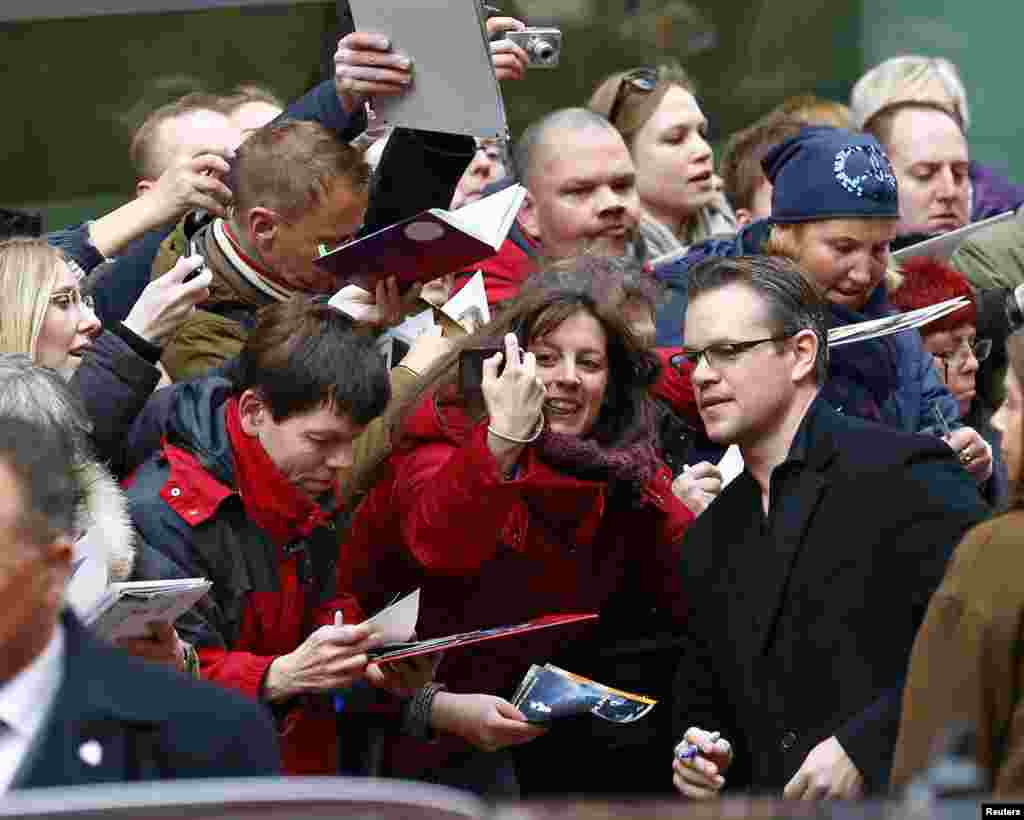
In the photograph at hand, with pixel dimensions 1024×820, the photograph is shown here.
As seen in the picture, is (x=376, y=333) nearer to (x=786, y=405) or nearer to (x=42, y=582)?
(x=786, y=405)

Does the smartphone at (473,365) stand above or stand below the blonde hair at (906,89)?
below

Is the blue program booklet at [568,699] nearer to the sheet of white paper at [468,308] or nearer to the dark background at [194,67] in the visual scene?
the sheet of white paper at [468,308]

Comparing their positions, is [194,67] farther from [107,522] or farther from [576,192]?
[107,522]

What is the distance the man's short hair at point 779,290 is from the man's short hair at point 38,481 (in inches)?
84.4

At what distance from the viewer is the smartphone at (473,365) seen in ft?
16.4

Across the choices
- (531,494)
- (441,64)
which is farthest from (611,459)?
(441,64)

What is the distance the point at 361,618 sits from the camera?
5043mm

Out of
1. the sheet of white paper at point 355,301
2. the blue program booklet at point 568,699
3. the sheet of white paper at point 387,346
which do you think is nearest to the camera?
the blue program booklet at point 568,699

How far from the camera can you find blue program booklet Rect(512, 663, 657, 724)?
4777mm

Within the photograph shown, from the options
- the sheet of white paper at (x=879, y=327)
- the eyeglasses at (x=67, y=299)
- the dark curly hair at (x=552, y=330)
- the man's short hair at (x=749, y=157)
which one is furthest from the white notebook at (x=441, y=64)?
the man's short hair at (x=749, y=157)

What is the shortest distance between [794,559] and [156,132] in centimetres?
289

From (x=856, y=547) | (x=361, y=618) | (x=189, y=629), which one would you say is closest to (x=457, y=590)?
(x=361, y=618)

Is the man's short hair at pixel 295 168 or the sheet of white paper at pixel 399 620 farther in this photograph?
the man's short hair at pixel 295 168

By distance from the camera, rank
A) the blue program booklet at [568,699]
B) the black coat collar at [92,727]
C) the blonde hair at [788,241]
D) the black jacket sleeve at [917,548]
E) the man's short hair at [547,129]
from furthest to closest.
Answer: the man's short hair at [547,129] < the blonde hair at [788,241] < the blue program booklet at [568,699] < the black jacket sleeve at [917,548] < the black coat collar at [92,727]
